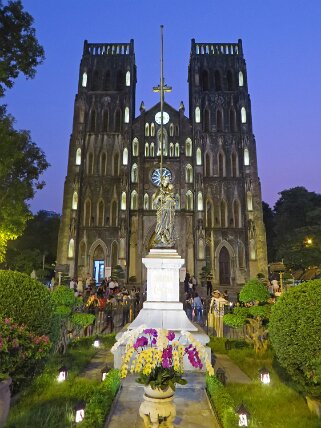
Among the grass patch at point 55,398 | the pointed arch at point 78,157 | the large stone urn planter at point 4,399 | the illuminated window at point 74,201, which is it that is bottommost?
the grass patch at point 55,398

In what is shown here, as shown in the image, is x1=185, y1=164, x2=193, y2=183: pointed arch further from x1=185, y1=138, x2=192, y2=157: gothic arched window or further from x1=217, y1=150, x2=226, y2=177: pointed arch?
x1=217, y1=150, x2=226, y2=177: pointed arch

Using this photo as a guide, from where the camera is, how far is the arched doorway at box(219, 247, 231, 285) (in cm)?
3238

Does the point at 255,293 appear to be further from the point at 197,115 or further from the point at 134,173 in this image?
the point at 197,115

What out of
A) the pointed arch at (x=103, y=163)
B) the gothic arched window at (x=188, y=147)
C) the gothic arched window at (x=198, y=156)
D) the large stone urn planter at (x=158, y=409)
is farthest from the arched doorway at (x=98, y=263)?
the large stone urn planter at (x=158, y=409)

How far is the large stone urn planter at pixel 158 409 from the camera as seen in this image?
3859mm

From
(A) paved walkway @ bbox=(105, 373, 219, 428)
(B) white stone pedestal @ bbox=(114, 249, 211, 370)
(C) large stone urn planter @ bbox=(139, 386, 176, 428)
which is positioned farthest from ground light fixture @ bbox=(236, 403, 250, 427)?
(B) white stone pedestal @ bbox=(114, 249, 211, 370)

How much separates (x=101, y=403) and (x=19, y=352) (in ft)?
4.30

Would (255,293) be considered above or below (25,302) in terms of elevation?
above

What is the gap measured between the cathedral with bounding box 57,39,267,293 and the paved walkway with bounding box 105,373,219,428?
24026 mm

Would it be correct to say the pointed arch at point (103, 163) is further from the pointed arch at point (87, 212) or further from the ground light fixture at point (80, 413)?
the ground light fixture at point (80, 413)

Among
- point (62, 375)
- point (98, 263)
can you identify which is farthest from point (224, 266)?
point (62, 375)

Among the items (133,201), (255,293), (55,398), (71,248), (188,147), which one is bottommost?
(55,398)

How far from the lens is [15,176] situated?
733 inches

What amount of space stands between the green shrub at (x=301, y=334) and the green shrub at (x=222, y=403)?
1095 millimetres
